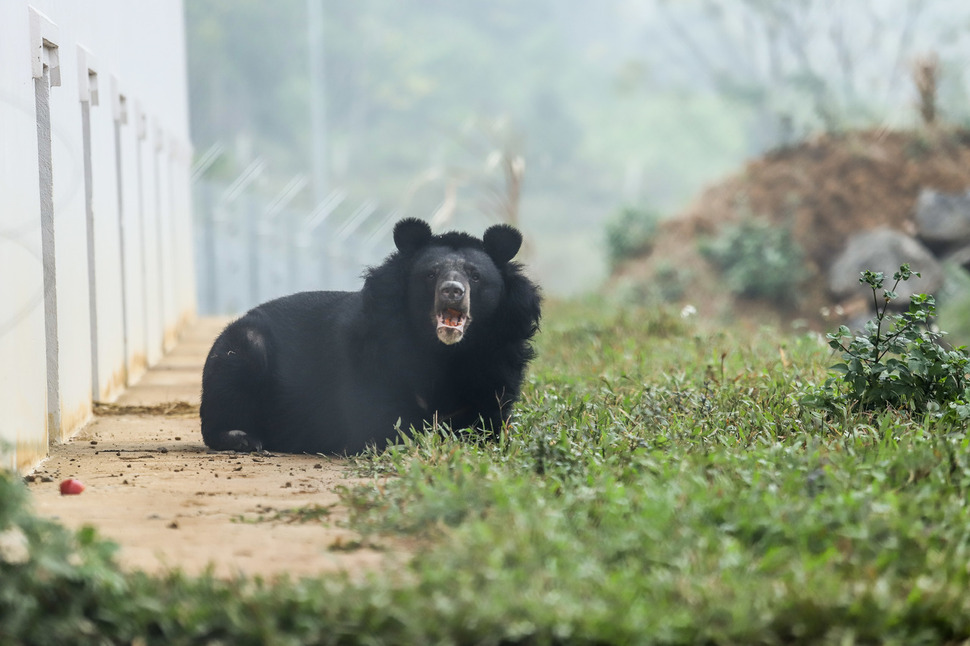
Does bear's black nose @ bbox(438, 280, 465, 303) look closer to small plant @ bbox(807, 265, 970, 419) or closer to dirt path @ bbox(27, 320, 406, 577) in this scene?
dirt path @ bbox(27, 320, 406, 577)

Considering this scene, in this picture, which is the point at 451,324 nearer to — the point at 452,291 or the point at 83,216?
the point at 452,291

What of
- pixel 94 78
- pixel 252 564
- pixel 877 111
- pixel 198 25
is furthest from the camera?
pixel 198 25

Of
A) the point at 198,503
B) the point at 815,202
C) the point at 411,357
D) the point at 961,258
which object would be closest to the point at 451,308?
the point at 411,357

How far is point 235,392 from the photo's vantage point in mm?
5102

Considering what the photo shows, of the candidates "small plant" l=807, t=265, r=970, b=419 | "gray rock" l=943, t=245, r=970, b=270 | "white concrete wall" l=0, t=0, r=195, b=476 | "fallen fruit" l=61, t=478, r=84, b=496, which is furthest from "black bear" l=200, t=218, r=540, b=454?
"gray rock" l=943, t=245, r=970, b=270

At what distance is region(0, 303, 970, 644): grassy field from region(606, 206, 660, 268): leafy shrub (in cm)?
1245

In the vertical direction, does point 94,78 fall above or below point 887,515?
above

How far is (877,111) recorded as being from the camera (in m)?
17.8

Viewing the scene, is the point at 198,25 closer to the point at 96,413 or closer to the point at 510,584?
the point at 96,413

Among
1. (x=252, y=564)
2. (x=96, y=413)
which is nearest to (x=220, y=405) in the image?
(x=96, y=413)

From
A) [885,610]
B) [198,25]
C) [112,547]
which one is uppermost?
[198,25]

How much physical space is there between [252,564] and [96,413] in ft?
13.1

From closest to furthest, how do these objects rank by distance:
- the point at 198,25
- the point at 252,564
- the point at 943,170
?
the point at 252,564, the point at 943,170, the point at 198,25

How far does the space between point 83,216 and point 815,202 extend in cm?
1147
